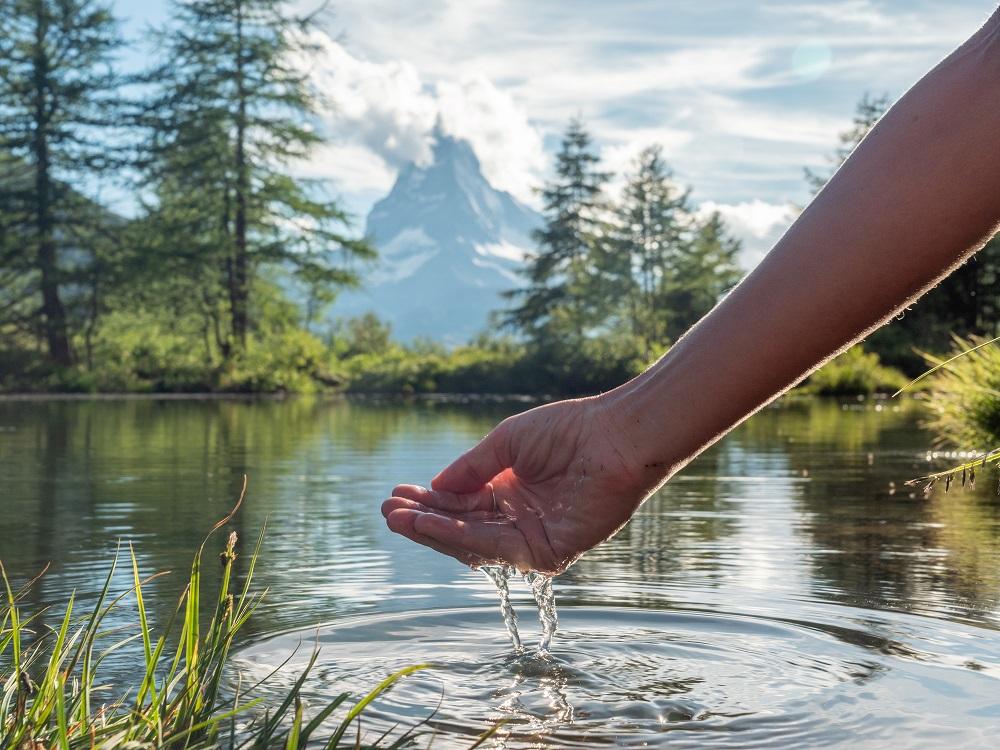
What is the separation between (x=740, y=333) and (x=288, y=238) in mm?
34877

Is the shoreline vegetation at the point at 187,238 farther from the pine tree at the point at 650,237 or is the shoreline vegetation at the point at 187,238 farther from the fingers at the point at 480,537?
the fingers at the point at 480,537

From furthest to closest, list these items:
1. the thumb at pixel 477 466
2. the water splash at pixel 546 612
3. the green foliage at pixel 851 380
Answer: the green foliage at pixel 851 380 < the water splash at pixel 546 612 < the thumb at pixel 477 466

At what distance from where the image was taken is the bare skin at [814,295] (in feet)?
4.66

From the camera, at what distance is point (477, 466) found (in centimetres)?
238

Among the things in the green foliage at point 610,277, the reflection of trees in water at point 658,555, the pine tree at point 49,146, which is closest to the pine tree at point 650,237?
the green foliage at point 610,277

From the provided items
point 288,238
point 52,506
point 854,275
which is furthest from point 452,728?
point 288,238

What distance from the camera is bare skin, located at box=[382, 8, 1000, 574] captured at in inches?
55.9

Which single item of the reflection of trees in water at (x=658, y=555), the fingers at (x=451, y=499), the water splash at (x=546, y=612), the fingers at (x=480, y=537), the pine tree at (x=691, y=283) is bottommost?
the reflection of trees in water at (x=658, y=555)

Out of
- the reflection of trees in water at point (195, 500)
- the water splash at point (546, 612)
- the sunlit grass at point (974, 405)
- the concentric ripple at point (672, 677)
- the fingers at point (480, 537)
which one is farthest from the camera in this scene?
the sunlit grass at point (974, 405)

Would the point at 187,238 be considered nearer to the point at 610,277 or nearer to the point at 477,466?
the point at 610,277

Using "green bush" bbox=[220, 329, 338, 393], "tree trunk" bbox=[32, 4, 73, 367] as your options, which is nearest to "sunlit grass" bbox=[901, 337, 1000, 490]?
"green bush" bbox=[220, 329, 338, 393]

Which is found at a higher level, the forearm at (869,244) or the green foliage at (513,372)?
the green foliage at (513,372)

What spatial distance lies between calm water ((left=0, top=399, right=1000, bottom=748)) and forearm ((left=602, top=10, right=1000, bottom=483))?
3.69ft

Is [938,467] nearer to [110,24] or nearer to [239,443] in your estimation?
[239,443]
